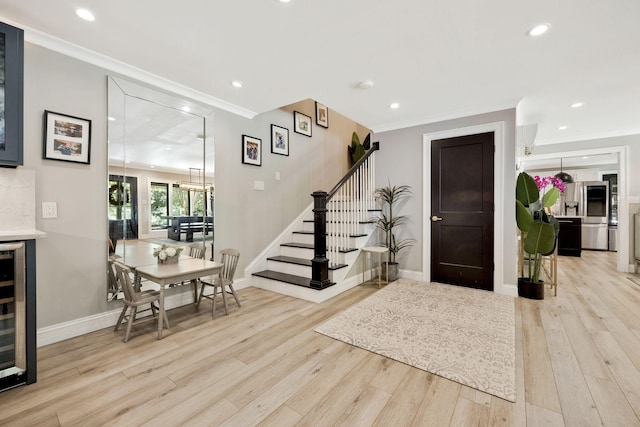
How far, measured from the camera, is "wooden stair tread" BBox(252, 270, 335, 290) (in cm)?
347

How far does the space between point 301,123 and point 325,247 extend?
2.39m

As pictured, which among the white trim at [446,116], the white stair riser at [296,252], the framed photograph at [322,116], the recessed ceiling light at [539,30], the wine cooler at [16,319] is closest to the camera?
the wine cooler at [16,319]

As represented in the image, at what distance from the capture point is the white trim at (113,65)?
2.20m

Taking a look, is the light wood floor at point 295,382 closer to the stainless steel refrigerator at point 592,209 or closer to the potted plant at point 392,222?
the potted plant at point 392,222

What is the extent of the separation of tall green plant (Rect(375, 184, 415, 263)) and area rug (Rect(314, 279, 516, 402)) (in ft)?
2.88

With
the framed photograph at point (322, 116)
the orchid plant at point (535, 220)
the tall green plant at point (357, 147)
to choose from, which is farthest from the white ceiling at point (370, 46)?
the tall green plant at point (357, 147)

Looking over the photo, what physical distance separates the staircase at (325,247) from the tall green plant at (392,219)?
0.18 metres

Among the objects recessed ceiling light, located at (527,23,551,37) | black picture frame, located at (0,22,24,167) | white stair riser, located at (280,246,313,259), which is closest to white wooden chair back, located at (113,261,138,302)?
black picture frame, located at (0,22,24,167)

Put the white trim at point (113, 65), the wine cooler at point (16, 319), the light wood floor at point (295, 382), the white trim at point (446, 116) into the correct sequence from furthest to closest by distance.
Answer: the white trim at point (446, 116) < the white trim at point (113, 65) < the wine cooler at point (16, 319) < the light wood floor at point (295, 382)

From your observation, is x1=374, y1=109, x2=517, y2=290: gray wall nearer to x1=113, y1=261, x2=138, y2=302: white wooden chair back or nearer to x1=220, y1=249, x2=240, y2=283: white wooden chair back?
x1=220, y1=249, x2=240, y2=283: white wooden chair back

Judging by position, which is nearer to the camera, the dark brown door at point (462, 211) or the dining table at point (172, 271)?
the dining table at point (172, 271)

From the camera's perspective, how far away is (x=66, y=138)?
2.37 meters

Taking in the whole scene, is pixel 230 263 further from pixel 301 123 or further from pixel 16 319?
pixel 301 123

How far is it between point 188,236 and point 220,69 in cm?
188
